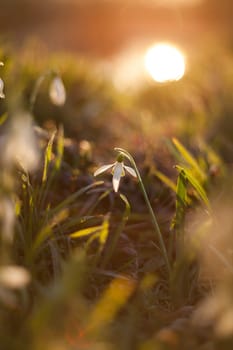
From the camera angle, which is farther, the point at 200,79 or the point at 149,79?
the point at 149,79

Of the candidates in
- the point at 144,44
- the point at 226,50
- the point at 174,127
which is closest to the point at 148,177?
the point at 174,127

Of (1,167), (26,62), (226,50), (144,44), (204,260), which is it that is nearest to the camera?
(1,167)

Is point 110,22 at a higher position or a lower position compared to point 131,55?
higher

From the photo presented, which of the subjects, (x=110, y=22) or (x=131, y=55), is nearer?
(x=131, y=55)

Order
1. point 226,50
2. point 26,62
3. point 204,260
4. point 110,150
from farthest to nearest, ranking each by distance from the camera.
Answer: point 226,50, point 26,62, point 110,150, point 204,260

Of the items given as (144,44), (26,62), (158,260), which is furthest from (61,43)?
(158,260)

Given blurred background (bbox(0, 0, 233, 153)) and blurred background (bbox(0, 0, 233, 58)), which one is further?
blurred background (bbox(0, 0, 233, 58))

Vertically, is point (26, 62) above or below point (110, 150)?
above

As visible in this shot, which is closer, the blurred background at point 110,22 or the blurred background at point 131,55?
the blurred background at point 131,55

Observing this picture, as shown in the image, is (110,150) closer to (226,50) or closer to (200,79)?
(200,79)

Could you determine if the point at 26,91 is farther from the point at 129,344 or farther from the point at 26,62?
the point at 129,344
